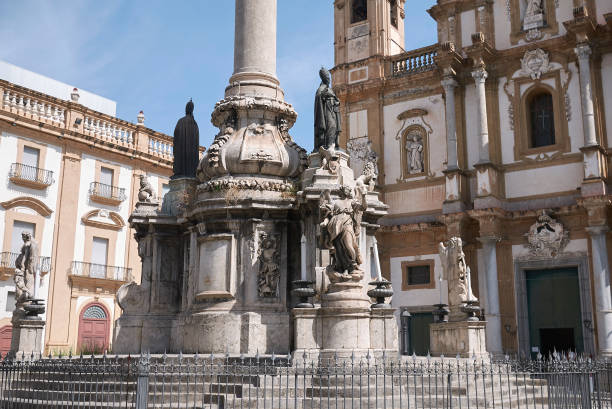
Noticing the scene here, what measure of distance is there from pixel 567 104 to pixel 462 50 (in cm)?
453

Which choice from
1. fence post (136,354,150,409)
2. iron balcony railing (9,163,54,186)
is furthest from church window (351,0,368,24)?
fence post (136,354,150,409)

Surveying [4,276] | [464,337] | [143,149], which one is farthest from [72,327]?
A: [464,337]

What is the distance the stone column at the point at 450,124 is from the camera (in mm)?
25078

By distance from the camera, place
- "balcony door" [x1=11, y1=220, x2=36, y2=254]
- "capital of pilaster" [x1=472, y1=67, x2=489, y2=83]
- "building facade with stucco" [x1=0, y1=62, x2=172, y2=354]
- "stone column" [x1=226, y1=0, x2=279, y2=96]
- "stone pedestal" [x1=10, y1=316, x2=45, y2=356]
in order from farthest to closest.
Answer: "building facade with stucco" [x1=0, y1=62, x2=172, y2=354], "balcony door" [x1=11, y1=220, x2=36, y2=254], "capital of pilaster" [x1=472, y1=67, x2=489, y2=83], "stone pedestal" [x1=10, y1=316, x2=45, y2=356], "stone column" [x1=226, y1=0, x2=279, y2=96]

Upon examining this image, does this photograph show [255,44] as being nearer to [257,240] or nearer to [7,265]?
[257,240]

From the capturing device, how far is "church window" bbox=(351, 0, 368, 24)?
3005 cm

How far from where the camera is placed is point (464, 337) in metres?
15.7

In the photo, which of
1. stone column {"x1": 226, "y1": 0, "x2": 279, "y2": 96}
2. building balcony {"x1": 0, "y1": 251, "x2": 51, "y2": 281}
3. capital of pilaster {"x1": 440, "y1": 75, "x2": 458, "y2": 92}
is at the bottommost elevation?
building balcony {"x1": 0, "y1": 251, "x2": 51, "y2": 281}

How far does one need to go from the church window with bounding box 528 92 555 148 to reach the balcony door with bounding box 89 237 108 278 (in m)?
17.2

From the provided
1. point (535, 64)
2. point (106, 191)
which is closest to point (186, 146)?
point (535, 64)

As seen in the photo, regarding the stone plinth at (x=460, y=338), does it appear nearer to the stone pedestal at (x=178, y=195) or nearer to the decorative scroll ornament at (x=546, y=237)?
the stone pedestal at (x=178, y=195)

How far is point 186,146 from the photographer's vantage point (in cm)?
1393

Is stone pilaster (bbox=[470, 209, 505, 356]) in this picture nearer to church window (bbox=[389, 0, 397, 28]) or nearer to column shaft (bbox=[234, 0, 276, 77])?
church window (bbox=[389, 0, 397, 28])

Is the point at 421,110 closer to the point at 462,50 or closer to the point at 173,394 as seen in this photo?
the point at 462,50
